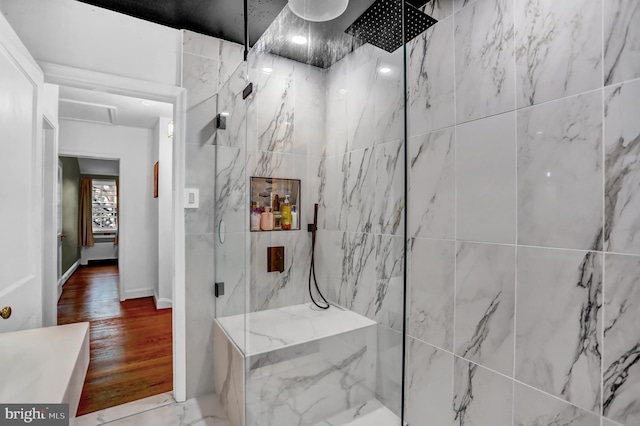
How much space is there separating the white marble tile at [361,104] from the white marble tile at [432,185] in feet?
1.21

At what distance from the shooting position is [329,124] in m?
1.28

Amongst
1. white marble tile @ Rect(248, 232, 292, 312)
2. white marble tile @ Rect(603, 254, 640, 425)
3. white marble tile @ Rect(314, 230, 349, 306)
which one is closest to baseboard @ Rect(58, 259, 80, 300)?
white marble tile @ Rect(248, 232, 292, 312)

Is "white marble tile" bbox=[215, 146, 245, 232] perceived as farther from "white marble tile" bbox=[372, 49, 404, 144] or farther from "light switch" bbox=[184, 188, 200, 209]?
"white marble tile" bbox=[372, 49, 404, 144]

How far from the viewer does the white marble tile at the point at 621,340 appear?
0.90 meters

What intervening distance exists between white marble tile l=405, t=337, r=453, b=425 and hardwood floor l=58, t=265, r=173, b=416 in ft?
5.41

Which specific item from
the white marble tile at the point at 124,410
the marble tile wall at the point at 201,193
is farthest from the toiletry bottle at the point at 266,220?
the white marble tile at the point at 124,410

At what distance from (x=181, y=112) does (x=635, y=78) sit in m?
2.12

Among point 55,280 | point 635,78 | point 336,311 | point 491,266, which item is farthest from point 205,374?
point 635,78

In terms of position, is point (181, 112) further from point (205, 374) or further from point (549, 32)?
point (549, 32)

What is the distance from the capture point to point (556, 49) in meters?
1.06

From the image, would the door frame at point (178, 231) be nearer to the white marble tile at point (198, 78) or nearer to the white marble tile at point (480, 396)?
the white marble tile at point (198, 78)

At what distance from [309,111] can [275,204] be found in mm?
430

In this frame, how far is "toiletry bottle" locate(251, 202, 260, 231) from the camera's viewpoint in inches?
58.1

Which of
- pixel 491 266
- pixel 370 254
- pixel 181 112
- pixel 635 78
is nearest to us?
pixel 635 78
